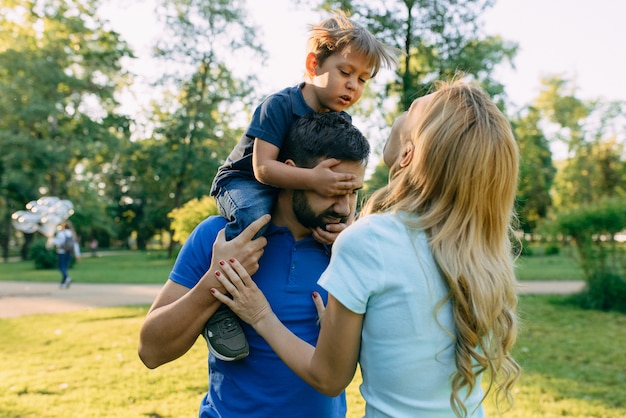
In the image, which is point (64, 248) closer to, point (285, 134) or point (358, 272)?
point (285, 134)

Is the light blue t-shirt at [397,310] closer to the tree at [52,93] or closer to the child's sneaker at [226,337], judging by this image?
the child's sneaker at [226,337]

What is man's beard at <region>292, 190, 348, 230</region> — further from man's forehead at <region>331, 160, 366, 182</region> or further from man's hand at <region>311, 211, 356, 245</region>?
man's forehead at <region>331, 160, 366, 182</region>

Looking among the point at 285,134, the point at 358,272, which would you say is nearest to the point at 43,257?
the point at 285,134

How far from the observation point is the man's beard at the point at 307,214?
2.12m

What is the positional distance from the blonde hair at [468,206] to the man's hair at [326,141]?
1.67 feet

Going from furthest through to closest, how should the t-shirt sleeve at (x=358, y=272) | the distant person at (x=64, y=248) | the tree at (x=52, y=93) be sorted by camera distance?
the tree at (x=52, y=93) < the distant person at (x=64, y=248) < the t-shirt sleeve at (x=358, y=272)

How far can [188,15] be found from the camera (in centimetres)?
3266

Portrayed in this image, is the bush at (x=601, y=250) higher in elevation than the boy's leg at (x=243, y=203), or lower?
lower

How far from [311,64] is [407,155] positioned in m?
1.46

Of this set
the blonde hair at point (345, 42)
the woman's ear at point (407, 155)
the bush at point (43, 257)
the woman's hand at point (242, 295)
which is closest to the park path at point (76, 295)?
the bush at point (43, 257)

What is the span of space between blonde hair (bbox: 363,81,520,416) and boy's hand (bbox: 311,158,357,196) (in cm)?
48

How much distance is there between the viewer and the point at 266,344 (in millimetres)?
1998

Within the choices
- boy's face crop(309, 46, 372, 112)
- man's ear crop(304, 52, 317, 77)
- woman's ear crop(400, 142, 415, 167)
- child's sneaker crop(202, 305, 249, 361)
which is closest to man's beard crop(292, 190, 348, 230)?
child's sneaker crop(202, 305, 249, 361)

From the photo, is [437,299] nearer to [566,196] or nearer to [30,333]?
[30,333]
